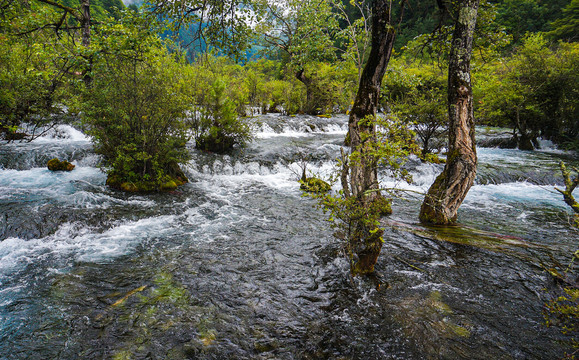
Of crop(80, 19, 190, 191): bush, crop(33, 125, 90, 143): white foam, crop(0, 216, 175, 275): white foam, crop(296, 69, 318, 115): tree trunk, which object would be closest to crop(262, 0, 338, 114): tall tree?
crop(80, 19, 190, 191): bush

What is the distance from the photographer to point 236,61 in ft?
13.7

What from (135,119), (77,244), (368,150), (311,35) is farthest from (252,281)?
(135,119)

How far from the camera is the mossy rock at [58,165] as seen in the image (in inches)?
418

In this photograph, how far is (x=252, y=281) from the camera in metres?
4.66

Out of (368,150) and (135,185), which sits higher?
(368,150)

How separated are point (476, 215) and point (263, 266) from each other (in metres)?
7.12

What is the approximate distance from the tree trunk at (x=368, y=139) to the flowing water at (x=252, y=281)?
0.57 metres

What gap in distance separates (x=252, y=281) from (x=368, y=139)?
333cm

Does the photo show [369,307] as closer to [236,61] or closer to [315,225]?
[315,225]

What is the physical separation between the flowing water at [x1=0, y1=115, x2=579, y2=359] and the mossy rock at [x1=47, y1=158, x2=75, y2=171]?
2127 mm

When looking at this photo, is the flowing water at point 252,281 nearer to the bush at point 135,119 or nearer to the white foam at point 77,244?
the white foam at point 77,244

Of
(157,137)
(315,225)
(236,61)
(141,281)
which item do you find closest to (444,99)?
(315,225)

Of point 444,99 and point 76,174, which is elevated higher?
point 444,99

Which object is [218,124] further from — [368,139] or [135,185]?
[368,139]
